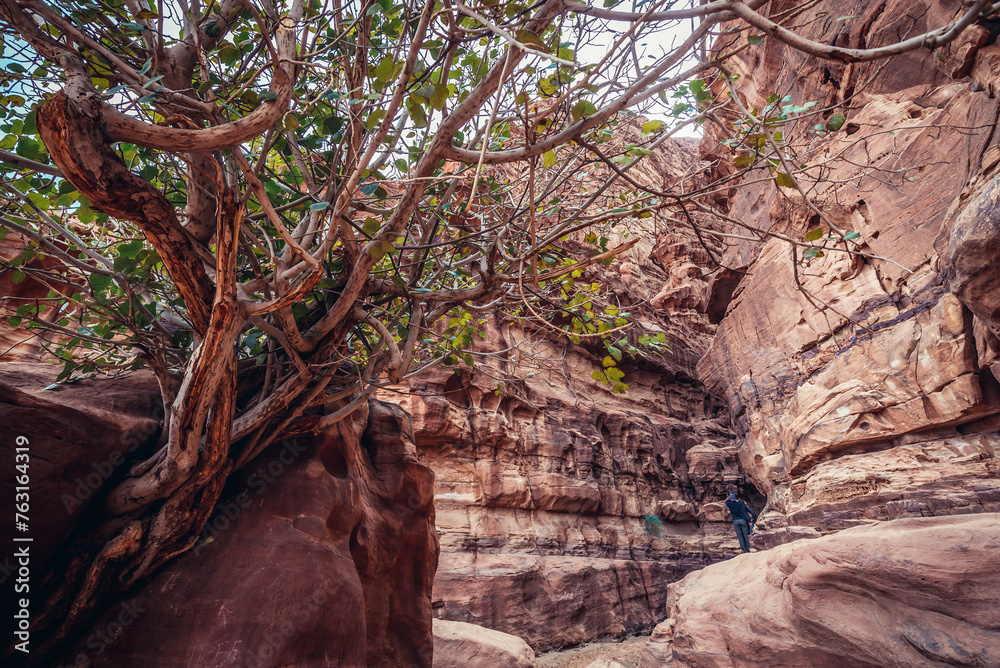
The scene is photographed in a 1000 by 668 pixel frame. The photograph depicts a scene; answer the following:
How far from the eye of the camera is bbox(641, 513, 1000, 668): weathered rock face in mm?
4164

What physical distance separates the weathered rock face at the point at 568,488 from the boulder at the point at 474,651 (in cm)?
433

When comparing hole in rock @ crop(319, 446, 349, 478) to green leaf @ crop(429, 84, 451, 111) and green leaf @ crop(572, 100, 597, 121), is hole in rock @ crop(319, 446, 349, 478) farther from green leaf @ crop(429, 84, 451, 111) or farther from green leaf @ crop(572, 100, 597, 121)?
green leaf @ crop(572, 100, 597, 121)

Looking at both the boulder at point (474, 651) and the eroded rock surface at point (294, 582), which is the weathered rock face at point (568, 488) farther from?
the eroded rock surface at point (294, 582)

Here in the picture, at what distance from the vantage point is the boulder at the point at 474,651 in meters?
6.09

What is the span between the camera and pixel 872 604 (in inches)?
189

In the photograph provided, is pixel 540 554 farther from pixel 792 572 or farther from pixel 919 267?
pixel 919 267

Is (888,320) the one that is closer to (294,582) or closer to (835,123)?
(835,123)

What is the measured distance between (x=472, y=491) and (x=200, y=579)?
1093 centimetres

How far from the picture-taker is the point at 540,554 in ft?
43.3

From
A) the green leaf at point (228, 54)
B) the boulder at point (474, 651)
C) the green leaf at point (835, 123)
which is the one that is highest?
the green leaf at point (228, 54)

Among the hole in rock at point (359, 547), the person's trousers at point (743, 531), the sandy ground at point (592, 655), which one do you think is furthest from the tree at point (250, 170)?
the person's trousers at point (743, 531)

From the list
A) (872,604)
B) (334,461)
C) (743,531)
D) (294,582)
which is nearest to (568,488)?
(743,531)

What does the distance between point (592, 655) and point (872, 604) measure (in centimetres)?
856

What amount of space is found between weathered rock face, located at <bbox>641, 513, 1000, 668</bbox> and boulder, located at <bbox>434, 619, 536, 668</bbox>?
8.34ft
